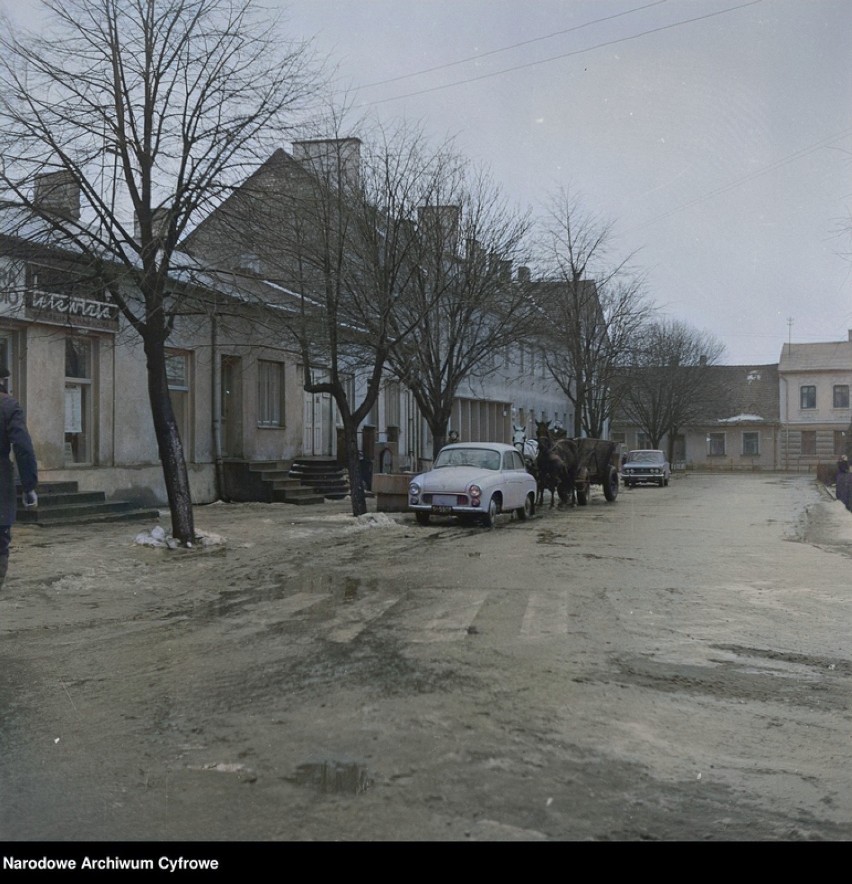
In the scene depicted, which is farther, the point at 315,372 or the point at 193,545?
the point at 315,372

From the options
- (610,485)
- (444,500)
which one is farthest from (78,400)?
(610,485)

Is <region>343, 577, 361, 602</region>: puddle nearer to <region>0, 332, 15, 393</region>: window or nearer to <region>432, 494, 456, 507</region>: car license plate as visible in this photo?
<region>432, 494, 456, 507</region>: car license plate

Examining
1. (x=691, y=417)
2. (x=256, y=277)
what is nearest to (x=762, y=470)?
(x=691, y=417)

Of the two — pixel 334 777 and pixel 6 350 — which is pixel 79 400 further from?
pixel 334 777

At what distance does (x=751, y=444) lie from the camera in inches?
2682

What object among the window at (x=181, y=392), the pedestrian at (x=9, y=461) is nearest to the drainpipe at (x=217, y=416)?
the window at (x=181, y=392)

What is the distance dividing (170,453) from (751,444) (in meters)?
62.0

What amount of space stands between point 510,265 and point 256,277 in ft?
32.7

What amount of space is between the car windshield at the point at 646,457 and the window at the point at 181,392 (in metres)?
24.5

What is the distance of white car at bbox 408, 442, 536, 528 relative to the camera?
55.5 feet

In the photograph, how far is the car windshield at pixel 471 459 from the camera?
18.1m

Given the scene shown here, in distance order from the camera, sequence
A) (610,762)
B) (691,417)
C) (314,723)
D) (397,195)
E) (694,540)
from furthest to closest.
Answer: (691,417) → (397,195) → (694,540) → (314,723) → (610,762)
